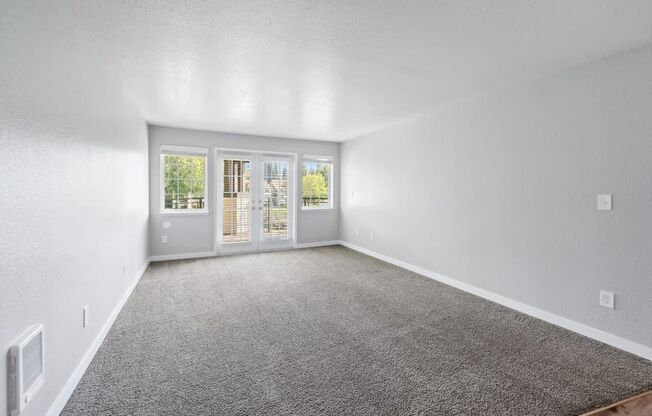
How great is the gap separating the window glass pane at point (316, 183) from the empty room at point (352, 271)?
1.91 metres

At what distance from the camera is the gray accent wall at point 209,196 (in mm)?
4902

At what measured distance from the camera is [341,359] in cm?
215

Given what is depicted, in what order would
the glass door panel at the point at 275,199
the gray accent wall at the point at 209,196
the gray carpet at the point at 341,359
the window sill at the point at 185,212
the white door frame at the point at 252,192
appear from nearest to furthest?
A: the gray carpet at the point at 341,359 < the gray accent wall at the point at 209,196 < the window sill at the point at 185,212 < the white door frame at the point at 252,192 < the glass door panel at the point at 275,199

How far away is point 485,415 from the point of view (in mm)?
1624

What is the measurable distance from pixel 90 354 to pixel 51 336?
68 cm

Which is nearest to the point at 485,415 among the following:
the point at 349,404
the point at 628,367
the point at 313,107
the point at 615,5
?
the point at 349,404

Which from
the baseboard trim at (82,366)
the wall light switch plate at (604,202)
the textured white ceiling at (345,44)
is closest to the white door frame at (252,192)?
the textured white ceiling at (345,44)

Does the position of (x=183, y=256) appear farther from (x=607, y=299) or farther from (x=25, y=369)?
(x=607, y=299)

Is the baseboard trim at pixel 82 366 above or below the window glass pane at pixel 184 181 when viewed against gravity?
below

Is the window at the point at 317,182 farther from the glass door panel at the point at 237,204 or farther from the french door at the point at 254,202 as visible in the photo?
the glass door panel at the point at 237,204

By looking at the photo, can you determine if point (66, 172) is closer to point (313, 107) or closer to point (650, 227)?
point (313, 107)

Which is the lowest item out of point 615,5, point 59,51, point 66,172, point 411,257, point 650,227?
point 411,257

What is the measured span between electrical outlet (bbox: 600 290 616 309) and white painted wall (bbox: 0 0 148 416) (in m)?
3.71

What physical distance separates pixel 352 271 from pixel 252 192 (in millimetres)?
2500
